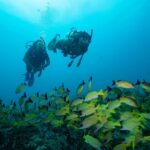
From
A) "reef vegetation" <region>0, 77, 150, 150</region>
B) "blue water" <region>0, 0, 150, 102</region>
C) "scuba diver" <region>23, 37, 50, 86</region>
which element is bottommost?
"reef vegetation" <region>0, 77, 150, 150</region>

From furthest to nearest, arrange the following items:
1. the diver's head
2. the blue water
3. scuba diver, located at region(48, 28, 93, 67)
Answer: the blue water → the diver's head → scuba diver, located at region(48, 28, 93, 67)

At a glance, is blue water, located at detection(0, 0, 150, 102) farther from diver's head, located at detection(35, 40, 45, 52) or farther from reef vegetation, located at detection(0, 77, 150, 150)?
reef vegetation, located at detection(0, 77, 150, 150)

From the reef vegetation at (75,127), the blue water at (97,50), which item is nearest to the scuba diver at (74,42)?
the reef vegetation at (75,127)

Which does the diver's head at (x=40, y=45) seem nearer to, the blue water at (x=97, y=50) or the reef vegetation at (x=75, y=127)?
the reef vegetation at (x=75, y=127)

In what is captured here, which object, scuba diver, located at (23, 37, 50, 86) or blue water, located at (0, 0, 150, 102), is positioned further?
blue water, located at (0, 0, 150, 102)

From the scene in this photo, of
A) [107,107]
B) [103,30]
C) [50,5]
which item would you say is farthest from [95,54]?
[107,107]

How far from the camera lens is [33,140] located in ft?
17.4

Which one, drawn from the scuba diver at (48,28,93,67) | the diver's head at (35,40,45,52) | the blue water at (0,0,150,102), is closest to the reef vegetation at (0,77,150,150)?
the scuba diver at (48,28,93,67)

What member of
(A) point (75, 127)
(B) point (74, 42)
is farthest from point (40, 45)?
(A) point (75, 127)

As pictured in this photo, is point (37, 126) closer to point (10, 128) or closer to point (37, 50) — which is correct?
point (10, 128)

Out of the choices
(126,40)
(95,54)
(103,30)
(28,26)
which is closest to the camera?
(28,26)

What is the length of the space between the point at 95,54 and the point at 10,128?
116 m

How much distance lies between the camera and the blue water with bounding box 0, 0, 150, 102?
252ft

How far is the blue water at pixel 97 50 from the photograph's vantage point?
252ft
